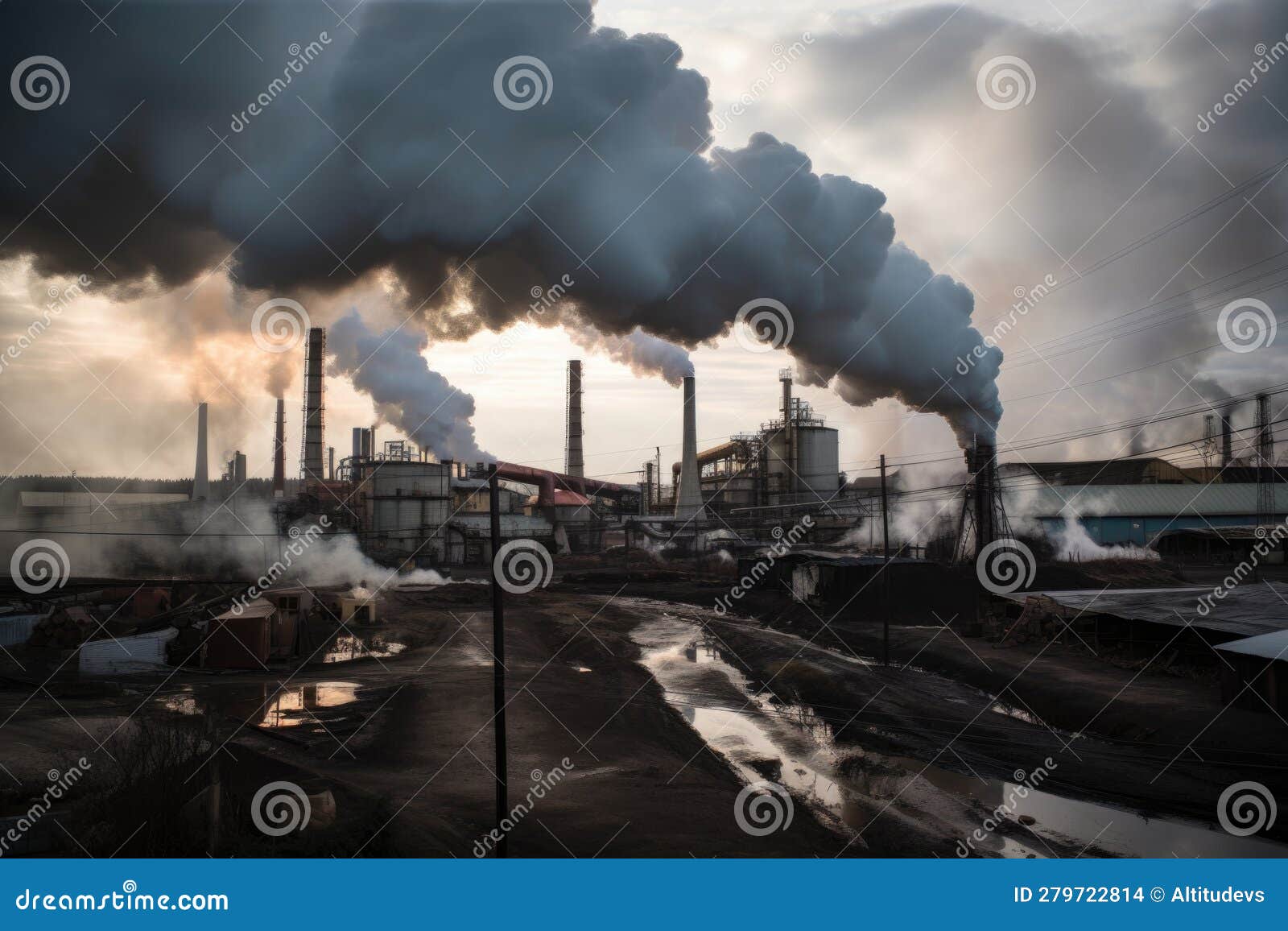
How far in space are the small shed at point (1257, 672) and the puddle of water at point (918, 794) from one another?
3454mm

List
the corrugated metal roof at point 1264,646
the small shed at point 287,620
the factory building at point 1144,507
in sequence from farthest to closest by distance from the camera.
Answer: the factory building at point 1144,507
the small shed at point 287,620
the corrugated metal roof at point 1264,646

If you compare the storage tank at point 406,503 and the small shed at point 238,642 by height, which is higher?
the storage tank at point 406,503

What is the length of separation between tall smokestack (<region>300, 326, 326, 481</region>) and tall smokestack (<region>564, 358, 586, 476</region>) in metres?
14.8

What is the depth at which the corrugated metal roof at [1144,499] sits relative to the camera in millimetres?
44438

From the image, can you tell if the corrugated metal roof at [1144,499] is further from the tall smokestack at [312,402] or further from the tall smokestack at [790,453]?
the tall smokestack at [312,402]

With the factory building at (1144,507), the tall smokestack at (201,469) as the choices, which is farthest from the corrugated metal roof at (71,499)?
the factory building at (1144,507)

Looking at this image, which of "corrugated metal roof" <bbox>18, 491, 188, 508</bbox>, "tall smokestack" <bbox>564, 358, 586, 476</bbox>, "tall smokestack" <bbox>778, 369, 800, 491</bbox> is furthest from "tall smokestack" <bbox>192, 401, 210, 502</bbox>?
"tall smokestack" <bbox>778, 369, 800, 491</bbox>

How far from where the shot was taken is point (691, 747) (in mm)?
14609

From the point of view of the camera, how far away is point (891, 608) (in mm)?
27453

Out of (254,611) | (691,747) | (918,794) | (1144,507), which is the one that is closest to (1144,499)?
(1144,507)

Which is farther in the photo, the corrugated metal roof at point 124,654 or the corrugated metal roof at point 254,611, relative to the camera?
the corrugated metal roof at point 254,611

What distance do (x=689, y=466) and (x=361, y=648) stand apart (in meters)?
26.6

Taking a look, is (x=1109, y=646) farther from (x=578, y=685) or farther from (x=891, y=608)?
(x=578, y=685)

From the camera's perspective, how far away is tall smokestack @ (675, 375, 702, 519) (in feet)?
153
